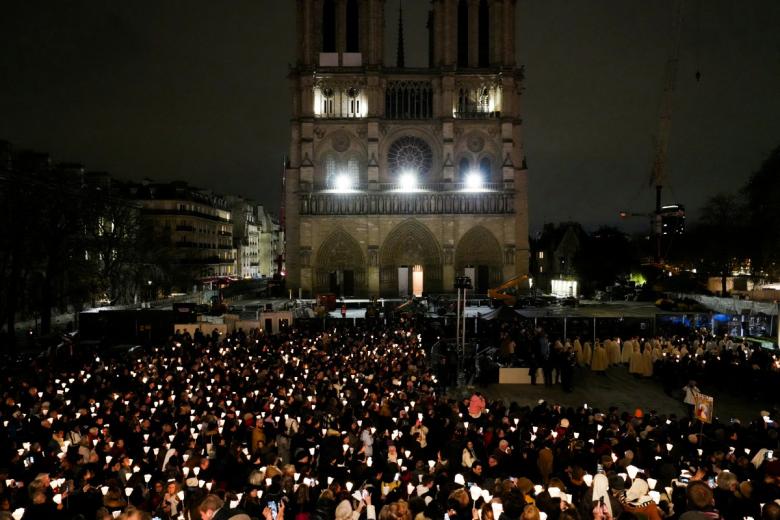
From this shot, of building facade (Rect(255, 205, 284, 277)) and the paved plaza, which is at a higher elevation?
building facade (Rect(255, 205, 284, 277))

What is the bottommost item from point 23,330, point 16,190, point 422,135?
point 23,330

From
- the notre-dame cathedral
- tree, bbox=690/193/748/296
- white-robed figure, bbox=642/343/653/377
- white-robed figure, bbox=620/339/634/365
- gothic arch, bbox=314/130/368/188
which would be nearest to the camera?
white-robed figure, bbox=642/343/653/377

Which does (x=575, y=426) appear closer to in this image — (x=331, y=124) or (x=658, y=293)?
(x=658, y=293)

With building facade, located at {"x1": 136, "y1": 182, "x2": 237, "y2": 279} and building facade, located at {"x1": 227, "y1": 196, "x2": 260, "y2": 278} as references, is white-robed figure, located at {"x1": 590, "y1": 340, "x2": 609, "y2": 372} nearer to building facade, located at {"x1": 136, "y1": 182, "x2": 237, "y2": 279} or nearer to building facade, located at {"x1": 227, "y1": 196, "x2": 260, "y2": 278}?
building facade, located at {"x1": 136, "y1": 182, "x2": 237, "y2": 279}

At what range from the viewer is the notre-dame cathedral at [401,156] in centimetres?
4284

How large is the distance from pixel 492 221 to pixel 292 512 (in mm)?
38617

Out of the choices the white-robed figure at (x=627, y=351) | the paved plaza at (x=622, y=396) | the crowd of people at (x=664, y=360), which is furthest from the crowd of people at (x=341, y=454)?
the white-robed figure at (x=627, y=351)

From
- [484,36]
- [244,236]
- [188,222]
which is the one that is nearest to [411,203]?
[484,36]

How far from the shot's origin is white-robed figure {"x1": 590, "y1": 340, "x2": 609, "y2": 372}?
18984mm

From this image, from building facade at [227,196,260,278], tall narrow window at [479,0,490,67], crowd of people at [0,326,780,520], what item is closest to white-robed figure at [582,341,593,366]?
crowd of people at [0,326,780,520]

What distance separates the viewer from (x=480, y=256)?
44156 millimetres

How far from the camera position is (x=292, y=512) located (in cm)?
645

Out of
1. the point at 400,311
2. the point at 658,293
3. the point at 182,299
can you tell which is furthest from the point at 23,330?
the point at 658,293

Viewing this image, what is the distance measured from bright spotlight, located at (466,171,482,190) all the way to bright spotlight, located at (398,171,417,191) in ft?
14.1
